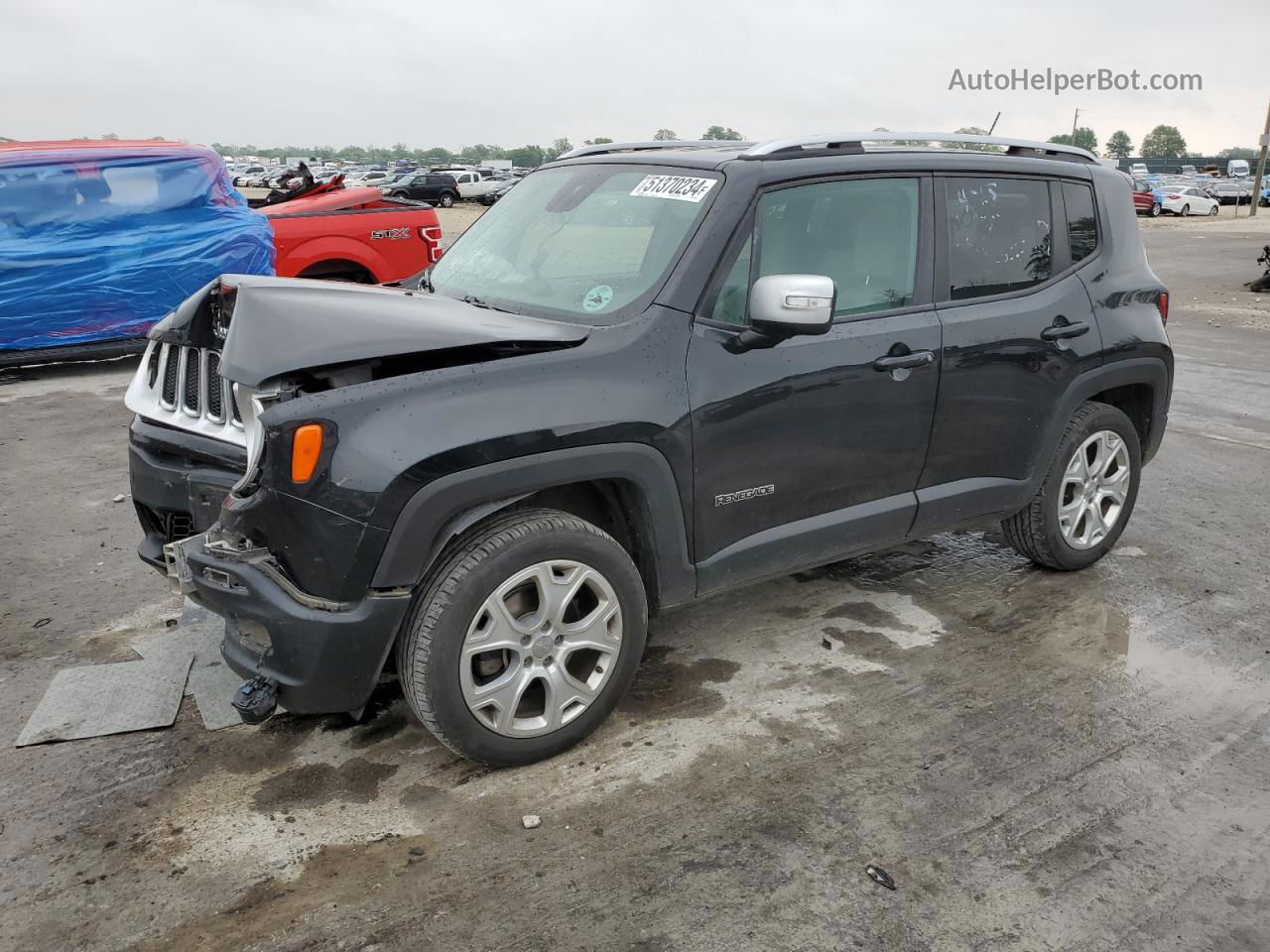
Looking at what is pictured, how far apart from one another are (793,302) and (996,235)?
1473 millimetres

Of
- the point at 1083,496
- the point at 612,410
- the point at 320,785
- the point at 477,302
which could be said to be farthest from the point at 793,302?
the point at 1083,496

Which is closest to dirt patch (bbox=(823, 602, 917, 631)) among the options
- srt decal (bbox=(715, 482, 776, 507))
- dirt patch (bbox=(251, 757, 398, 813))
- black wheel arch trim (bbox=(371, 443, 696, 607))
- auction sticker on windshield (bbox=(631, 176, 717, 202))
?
srt decal (bbox=(715, 482, 776, 507))

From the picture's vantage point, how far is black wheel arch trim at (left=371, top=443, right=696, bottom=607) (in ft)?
9.16

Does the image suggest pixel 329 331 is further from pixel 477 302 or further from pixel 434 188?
pixel 434 188

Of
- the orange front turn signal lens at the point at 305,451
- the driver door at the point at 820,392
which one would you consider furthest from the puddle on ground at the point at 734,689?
the orange front turn signal lens at the point at 305,451

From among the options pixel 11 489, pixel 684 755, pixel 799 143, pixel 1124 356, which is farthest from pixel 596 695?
pixel 11 489

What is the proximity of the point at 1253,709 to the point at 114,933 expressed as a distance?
360 cm

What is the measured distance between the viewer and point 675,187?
11.7 ft

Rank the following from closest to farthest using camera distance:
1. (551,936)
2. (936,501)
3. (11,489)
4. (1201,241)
Result: (551,936)
(936,501)
(11,489)
(1201,241)

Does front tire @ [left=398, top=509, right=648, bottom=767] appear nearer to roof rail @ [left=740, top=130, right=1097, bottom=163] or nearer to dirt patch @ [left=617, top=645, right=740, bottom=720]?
dirt patch @ [left=617, top=645, right=740, bottom=720]

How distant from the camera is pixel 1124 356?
14.8ft

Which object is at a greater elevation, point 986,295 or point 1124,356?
point 986,295

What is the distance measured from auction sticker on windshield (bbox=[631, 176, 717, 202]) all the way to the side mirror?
19.8 inches

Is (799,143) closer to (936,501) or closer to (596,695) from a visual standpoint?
(936,501)
